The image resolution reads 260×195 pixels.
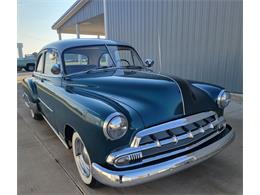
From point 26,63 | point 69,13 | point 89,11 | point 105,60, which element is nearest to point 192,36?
point 105,60

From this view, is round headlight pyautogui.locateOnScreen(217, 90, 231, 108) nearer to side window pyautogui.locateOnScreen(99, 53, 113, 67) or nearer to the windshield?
the windshield

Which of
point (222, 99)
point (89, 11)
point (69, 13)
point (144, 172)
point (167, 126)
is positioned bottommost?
point (144, 172)

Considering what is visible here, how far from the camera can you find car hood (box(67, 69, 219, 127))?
216 centimetres

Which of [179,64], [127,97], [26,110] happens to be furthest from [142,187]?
[179,64]

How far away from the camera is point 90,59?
11.0 ft

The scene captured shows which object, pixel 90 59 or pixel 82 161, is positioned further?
pixel 90 59

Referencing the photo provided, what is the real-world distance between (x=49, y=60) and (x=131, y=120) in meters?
2.49

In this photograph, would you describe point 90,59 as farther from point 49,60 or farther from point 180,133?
point 180,133

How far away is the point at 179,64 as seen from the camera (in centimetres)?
745

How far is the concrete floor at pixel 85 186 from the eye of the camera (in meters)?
2.37

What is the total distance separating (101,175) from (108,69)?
67.7 inches

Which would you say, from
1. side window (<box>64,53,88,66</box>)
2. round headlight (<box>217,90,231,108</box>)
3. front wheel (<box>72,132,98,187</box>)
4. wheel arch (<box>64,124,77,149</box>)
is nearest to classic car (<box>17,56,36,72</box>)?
side window (<box>64,53,88,66</box>)

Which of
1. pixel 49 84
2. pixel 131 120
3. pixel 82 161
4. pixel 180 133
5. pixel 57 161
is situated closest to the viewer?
pixel 131 120

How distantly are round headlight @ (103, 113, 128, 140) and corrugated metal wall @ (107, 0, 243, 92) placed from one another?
16.6 ft
